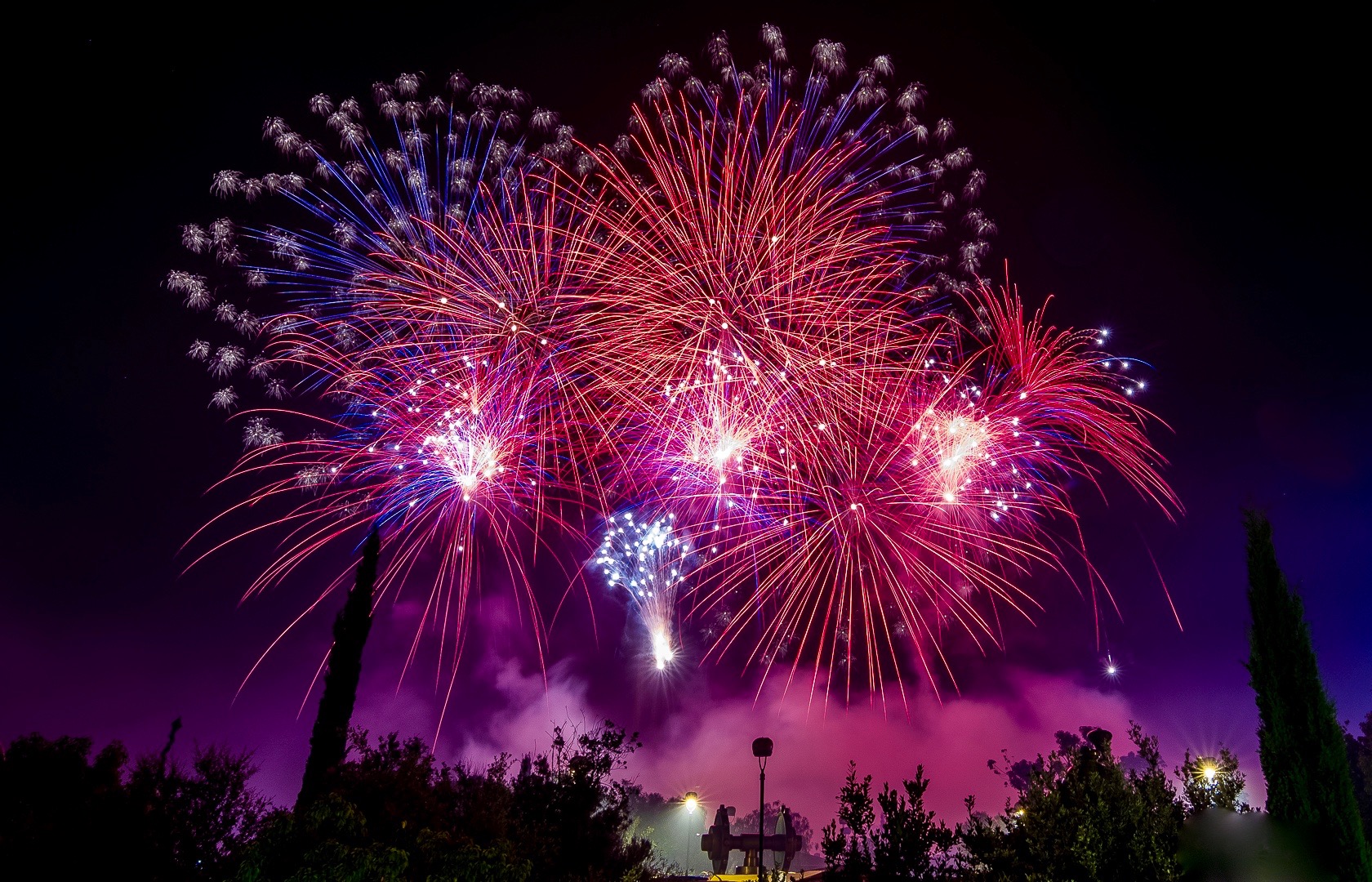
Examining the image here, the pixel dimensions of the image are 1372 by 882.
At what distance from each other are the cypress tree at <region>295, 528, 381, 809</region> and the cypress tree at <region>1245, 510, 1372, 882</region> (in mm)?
19026

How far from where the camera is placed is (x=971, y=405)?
19531 mm

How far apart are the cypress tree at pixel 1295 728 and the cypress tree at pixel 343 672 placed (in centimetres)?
1903

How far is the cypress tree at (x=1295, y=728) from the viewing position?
1360cm

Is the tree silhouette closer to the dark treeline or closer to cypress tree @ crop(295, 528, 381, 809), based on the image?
the dark treeline

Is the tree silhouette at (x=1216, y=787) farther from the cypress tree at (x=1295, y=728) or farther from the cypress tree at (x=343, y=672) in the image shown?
the cypress tree at (x=343, y=672)

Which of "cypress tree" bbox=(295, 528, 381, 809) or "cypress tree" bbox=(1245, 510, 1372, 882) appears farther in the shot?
"cypress tree" bbox=(295, 528, 381, 809)

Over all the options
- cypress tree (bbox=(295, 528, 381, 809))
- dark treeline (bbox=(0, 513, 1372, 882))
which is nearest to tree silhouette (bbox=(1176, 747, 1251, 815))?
dark treeline (bbox=(0, 513, 1372, 882))

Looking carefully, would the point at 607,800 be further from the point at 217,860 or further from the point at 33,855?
the point at 33,855

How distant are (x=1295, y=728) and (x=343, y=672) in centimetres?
2051

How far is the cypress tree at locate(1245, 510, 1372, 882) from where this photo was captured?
44.6 feet

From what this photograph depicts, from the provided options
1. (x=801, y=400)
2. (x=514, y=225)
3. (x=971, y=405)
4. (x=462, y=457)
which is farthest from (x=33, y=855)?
(x=971, y=405)

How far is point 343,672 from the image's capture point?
67.5 ft

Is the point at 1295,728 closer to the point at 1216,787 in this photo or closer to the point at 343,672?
the point at 1216,787

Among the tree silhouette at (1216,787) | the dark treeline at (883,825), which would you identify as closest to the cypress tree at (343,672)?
the dark treeline at (883,825)
